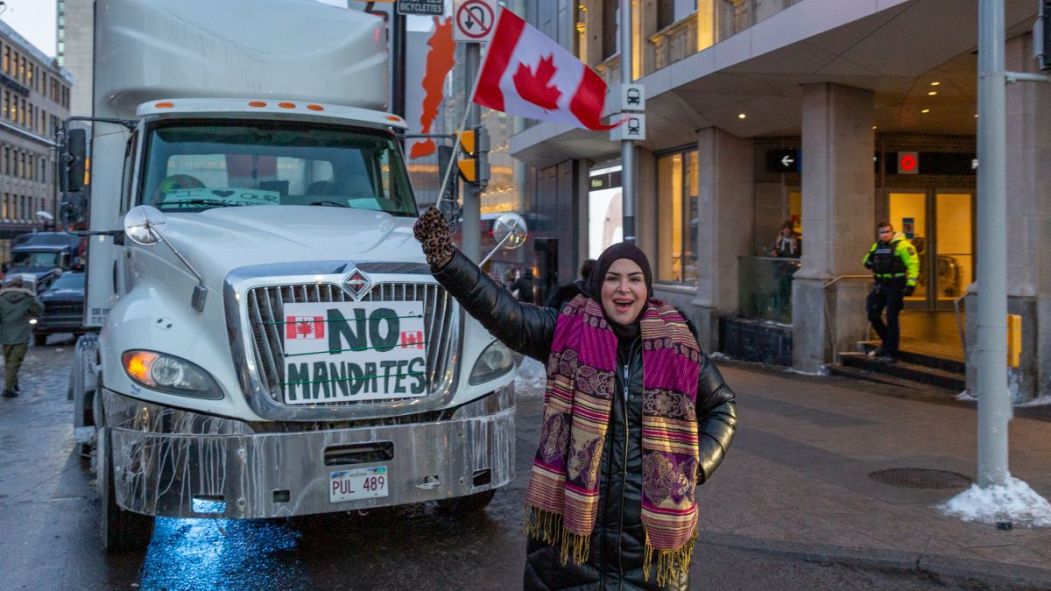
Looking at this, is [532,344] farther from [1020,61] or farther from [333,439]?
[1020,61]

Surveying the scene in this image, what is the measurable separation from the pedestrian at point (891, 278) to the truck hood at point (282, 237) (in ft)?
28.2

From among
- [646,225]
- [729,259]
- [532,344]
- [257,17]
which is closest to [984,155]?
[532,344]

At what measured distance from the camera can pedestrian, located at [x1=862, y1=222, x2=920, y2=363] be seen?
43.0 ft

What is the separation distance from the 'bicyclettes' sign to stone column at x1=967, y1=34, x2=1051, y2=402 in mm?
7851

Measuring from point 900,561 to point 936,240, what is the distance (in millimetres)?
15384

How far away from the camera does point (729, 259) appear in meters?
18.0

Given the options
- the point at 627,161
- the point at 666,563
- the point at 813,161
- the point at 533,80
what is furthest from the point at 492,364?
the point at 813,161

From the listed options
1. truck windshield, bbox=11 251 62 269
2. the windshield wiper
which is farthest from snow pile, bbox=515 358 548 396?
truck windshield, bbox=11 251 62 269

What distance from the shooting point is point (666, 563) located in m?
3.25

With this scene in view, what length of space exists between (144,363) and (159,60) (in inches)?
134

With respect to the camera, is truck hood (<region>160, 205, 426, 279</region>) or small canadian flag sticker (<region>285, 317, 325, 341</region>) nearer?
small canadian flag sticker (<region>285, 317, 325, 341</region>)

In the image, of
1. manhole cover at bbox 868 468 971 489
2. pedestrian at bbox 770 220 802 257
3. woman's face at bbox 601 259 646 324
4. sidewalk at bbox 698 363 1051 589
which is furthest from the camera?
pedestrian at bbox 770 220 802 257

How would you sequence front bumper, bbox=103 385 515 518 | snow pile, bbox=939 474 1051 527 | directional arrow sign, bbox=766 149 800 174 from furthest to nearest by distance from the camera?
directional arrow sign, bbox=766 149 800 174
snow pile, bbox=939 474 1051 527
front bumper, bbox=103 385 515 518

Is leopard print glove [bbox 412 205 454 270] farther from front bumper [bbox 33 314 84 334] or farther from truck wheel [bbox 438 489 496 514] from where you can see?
front bumper [bbox 33 314 84 334]
